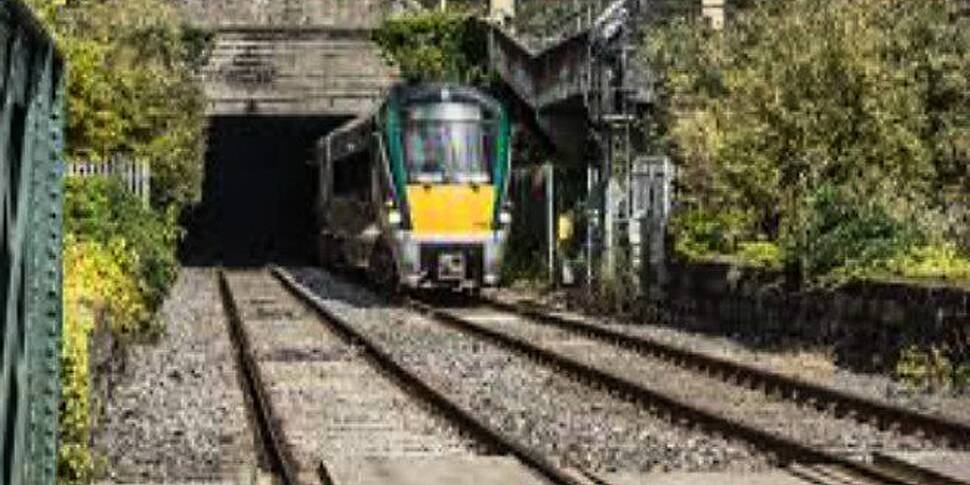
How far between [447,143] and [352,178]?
16.7ft

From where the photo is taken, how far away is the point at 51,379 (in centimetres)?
715

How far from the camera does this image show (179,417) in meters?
14.6

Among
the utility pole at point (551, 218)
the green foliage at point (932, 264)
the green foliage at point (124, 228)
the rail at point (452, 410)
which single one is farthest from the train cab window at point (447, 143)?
the green foliage at point (932, 264)

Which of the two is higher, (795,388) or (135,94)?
(135,94)

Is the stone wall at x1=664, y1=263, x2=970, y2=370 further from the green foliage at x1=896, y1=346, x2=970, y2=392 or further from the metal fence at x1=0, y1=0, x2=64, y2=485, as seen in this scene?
the metal fence at x1=0, y1=0, x2=64, y2=485

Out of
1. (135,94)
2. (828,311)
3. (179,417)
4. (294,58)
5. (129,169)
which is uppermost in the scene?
(294,58)

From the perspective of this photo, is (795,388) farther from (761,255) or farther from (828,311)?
(761,255)

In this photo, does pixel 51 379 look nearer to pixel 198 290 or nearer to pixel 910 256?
pixel 910 256

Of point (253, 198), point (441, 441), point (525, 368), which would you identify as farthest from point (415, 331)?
point (253, 198)

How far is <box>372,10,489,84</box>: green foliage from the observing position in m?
47.9

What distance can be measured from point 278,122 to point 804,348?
36.6 meters

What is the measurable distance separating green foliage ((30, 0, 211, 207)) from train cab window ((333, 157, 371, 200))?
12.0ft

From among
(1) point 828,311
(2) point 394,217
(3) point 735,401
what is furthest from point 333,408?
(2) point 394,217

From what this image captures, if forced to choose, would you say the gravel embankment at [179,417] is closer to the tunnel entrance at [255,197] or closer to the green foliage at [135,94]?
the green foliage at [135,94]
